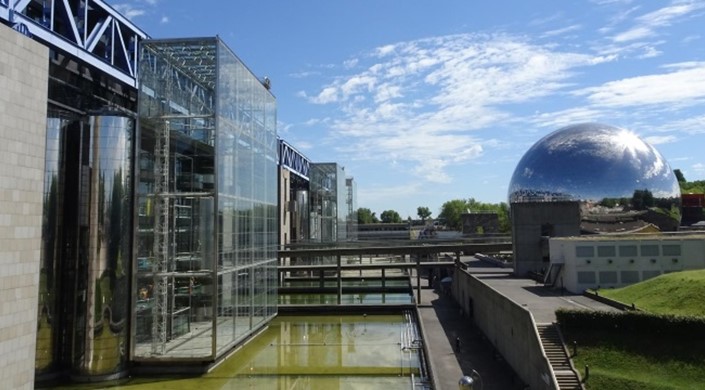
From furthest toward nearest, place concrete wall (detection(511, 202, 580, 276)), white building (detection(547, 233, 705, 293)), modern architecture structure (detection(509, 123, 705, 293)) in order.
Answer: modern architecture structure (detection(509, 123, 705, 293)) → concrete wall (detection(511, 202, 580, 276)) → white building (detection(547, 233, 705, 293))

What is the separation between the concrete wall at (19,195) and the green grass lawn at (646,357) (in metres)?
16.0

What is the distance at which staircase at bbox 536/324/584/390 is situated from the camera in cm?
1659

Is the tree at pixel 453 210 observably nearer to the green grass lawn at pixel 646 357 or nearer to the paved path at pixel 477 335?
the paved path at pixel 477 335

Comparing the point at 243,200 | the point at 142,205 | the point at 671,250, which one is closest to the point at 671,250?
the point at 671,250

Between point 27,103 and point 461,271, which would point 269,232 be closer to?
point 461,271

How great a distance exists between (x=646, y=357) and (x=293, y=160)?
57.9 m

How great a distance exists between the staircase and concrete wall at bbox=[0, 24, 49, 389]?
49.9 ft

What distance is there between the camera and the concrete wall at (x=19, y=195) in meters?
12.0

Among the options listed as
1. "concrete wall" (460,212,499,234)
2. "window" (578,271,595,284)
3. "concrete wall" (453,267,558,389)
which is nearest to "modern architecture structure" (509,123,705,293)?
"window" (578,271,595,284)

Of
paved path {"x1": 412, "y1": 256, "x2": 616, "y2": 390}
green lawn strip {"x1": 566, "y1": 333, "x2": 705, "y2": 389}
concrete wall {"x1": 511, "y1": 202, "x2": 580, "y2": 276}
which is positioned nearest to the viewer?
green lawn strip {"x1": 566, "y1": 333, "x2": 705, "y2": 389}

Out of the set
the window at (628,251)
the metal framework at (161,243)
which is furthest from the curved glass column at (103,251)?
the window at (628,251)

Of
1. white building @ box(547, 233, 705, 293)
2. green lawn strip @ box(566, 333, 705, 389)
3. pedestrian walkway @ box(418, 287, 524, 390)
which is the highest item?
white building @ box(547, 233, 705, 293)

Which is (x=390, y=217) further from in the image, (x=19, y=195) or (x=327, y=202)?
(x=19, y=195)

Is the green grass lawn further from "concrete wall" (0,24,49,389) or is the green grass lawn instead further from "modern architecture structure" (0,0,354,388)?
"concrete wall" (0,24,49,389)
